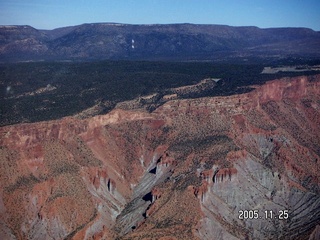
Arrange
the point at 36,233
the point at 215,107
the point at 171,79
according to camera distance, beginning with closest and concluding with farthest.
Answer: the point at 36,233 → the point at 215,107 → the point at 171,79

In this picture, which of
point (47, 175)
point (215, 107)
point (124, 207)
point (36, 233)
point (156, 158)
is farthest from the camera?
point (215, 107)

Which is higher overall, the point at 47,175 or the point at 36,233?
the point at 47,175

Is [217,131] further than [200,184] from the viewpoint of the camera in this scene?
Yes

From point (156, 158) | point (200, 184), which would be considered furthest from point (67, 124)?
point (200, 184)

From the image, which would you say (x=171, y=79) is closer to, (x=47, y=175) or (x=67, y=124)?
(x=67, y=124)

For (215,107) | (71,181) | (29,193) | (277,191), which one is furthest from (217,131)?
(29,193)

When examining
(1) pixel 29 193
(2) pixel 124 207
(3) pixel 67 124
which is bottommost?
(2) pixel 124 207
